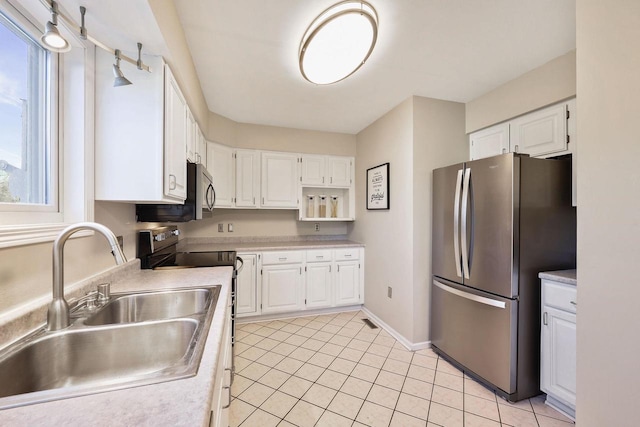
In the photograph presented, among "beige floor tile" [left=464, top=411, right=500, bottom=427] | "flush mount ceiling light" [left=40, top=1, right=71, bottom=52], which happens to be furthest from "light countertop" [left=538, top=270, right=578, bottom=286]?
"flush mount ceiling light" [left=40, top=1, right=71, bottom=52]

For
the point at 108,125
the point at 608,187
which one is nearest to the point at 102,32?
the point at 108,125

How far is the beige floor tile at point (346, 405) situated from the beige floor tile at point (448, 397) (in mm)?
522

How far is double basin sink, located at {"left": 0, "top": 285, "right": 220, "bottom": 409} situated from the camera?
2.34 feet

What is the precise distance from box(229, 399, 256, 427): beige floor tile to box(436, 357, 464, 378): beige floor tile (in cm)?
148

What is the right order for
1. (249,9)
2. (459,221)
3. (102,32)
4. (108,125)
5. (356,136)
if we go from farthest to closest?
1. (356,136)
2. (459,221)
3. (249,9)
4. (108,125)
5. (102,32)

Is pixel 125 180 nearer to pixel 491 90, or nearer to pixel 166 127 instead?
pixel 166 127

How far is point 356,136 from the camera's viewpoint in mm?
3551

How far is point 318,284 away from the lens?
3.10 meters

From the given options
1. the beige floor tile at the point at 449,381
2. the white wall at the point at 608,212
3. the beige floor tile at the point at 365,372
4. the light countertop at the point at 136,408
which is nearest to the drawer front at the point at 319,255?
the beige floor tile at the point at 365,372

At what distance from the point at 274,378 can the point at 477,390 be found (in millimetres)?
1472

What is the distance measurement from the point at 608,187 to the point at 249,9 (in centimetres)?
194

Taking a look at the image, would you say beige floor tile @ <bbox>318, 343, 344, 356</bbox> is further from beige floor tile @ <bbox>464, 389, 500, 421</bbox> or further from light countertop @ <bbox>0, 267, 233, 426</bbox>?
light countertop @ <bbox>0, 267, 233, 426</bbox>

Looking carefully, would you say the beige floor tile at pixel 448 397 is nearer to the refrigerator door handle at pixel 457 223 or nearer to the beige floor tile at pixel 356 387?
the beige floor tile at pixel 356 387

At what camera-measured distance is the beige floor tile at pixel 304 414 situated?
1521 millimetres
